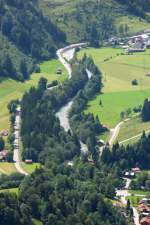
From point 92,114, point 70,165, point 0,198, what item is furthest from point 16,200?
point 92,114

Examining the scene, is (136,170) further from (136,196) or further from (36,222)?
(36,222)

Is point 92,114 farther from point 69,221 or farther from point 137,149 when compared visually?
point 69,221

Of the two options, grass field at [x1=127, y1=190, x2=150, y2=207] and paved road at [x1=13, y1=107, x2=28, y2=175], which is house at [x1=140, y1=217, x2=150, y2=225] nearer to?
grass field at [x1=127, y1=190, x2=150, y2=207]

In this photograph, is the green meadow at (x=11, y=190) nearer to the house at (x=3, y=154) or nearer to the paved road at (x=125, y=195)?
the paved road at (x=125, y=195)

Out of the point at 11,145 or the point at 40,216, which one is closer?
the point at 40,216

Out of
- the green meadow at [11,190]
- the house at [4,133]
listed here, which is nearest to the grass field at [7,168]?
the house at [4,133]
